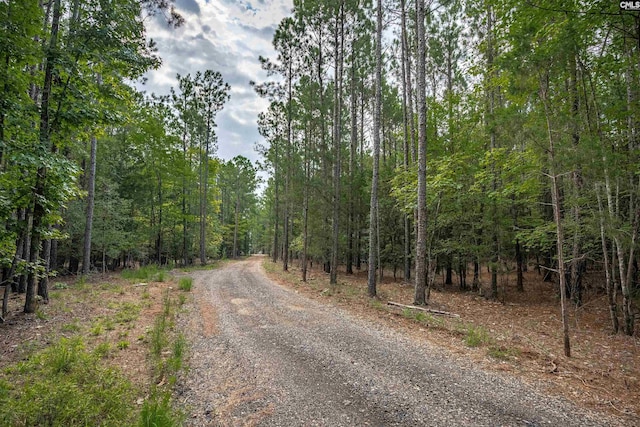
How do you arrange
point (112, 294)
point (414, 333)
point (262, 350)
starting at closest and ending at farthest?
point (262, 350) → point (414, 333) → point (112, 294)

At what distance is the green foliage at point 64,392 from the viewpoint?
3076 mm

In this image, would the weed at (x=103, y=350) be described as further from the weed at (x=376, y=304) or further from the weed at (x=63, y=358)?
the weed at (x=376, y=304)

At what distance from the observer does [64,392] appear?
340 cm

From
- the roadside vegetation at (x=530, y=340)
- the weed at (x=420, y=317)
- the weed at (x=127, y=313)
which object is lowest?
the roadside vegetation at (x=530, y=340)

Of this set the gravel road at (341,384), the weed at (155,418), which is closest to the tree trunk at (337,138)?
the gravel road at (341,384)

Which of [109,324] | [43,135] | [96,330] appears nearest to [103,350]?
[96,330]

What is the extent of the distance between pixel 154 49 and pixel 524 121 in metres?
10.7

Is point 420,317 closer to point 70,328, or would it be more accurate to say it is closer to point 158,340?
point 158,340

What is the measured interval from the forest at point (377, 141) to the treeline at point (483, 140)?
0.07 metres

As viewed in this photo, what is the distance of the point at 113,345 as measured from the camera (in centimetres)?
561

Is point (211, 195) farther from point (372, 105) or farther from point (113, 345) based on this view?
point (113, 345)

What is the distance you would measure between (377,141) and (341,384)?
358 inches

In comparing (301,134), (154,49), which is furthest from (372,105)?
(154,49)

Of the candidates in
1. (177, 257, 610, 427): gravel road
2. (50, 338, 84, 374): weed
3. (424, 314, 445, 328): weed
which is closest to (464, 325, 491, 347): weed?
(424, 314, 445, 328): weed
